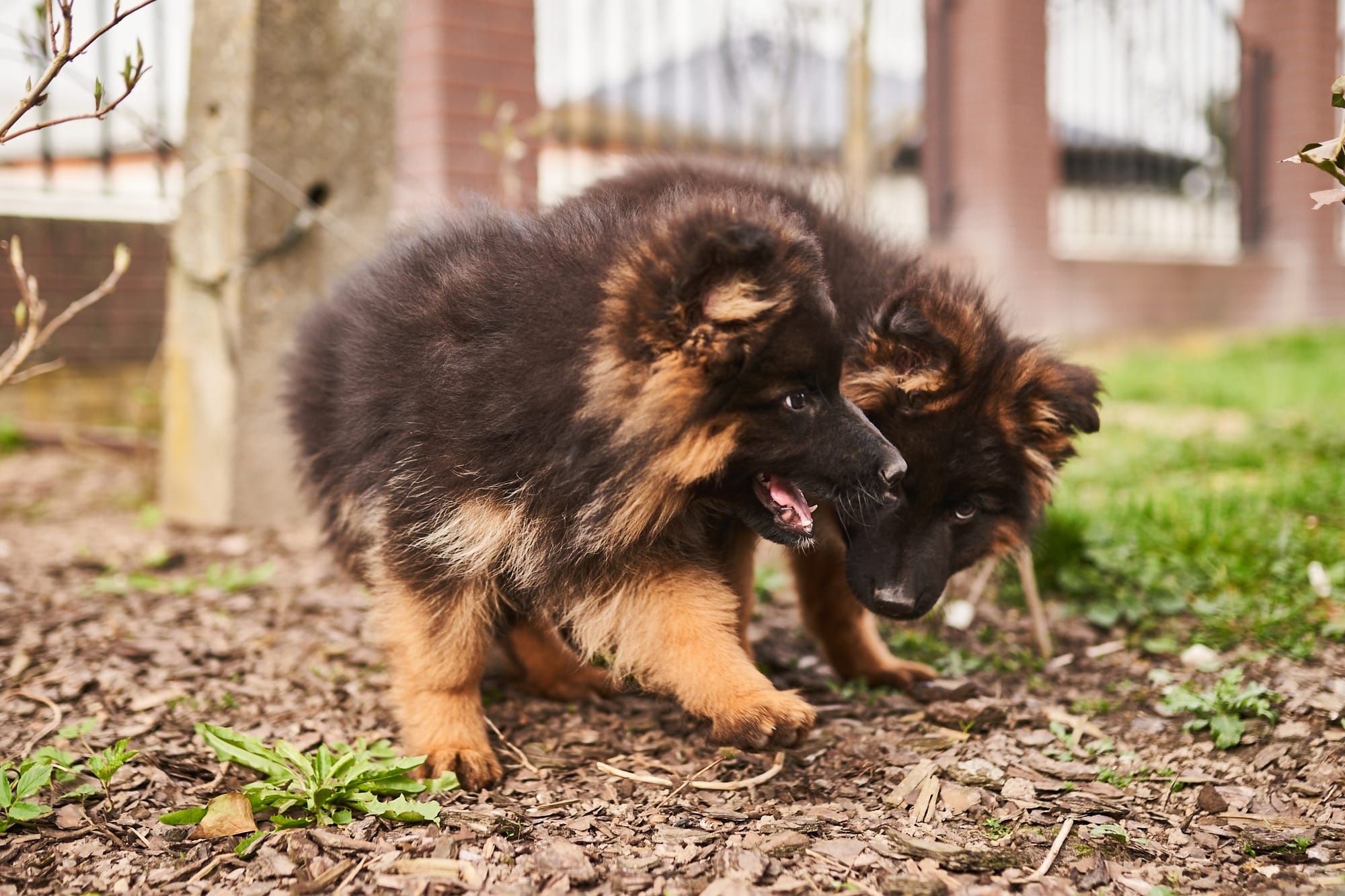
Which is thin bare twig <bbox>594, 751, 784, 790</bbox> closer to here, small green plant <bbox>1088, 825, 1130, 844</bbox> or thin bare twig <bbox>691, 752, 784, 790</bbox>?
thin bare twig <bbox>691, 752, 784, 790</bbox>

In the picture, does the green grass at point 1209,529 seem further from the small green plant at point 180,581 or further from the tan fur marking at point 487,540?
the small green plant at point 180,581

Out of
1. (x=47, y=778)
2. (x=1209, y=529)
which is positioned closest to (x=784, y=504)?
(x=47, y=778)

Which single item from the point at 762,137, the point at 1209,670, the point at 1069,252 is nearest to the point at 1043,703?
the point at 1209,670

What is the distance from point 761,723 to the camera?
112 inches

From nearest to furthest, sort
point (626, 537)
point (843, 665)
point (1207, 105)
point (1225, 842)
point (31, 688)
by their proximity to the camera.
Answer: point (1225, 842) < point (626, 537) < point (31, 688) < point (843, 665) < point (1207, 105)

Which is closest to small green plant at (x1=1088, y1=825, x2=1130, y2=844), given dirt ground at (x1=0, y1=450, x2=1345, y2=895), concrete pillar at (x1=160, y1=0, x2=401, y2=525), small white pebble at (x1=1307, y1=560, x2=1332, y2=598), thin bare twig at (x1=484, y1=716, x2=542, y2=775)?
dirt ground at (x1=0, y1=450, x2=1345, y2=895)

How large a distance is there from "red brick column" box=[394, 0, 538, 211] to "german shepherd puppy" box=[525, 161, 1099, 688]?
3.53 metres

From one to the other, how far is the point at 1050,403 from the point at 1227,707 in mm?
1058

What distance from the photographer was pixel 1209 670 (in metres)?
3.78

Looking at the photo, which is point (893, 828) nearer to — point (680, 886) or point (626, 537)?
point (680, 886)

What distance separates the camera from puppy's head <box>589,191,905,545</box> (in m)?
2.66

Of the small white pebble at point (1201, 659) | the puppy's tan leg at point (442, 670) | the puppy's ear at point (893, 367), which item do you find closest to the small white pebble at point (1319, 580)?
the small white pebble at point (1201, 659)

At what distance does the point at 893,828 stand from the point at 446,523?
1.38m

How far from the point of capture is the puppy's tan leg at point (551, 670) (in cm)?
377
